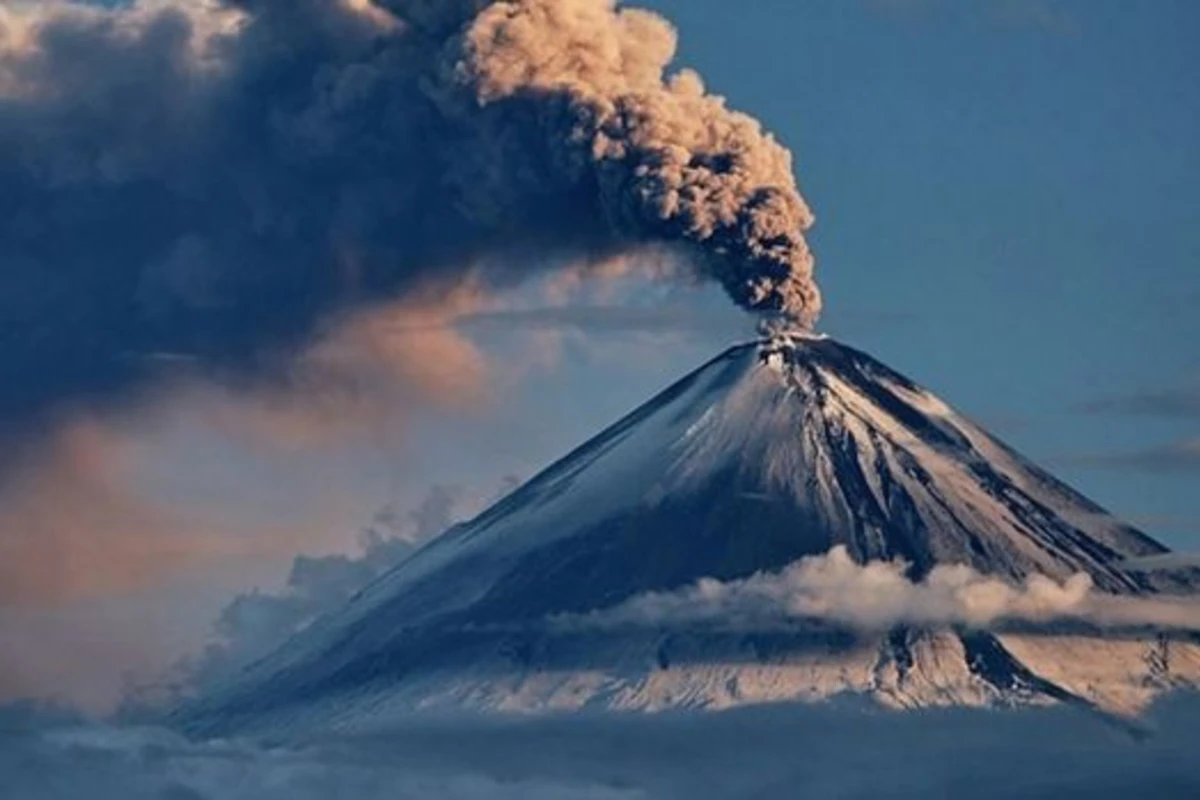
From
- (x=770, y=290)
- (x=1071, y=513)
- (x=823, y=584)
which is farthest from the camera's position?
(x=1071, y=513)

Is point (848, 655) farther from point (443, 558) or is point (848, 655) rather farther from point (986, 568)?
point (443, 558)

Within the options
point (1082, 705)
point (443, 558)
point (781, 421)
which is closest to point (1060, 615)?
point (1082, 705)

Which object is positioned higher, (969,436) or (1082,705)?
(969,436)

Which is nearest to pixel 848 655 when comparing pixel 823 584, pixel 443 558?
pixel 823 584

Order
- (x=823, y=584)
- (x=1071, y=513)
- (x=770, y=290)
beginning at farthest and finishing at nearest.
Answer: (x=1071, y=513) → (x=823, y=584) → (x=770, y=290)

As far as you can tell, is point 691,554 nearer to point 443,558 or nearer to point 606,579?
point 606,579

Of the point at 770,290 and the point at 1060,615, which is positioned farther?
the point at 1060,615
